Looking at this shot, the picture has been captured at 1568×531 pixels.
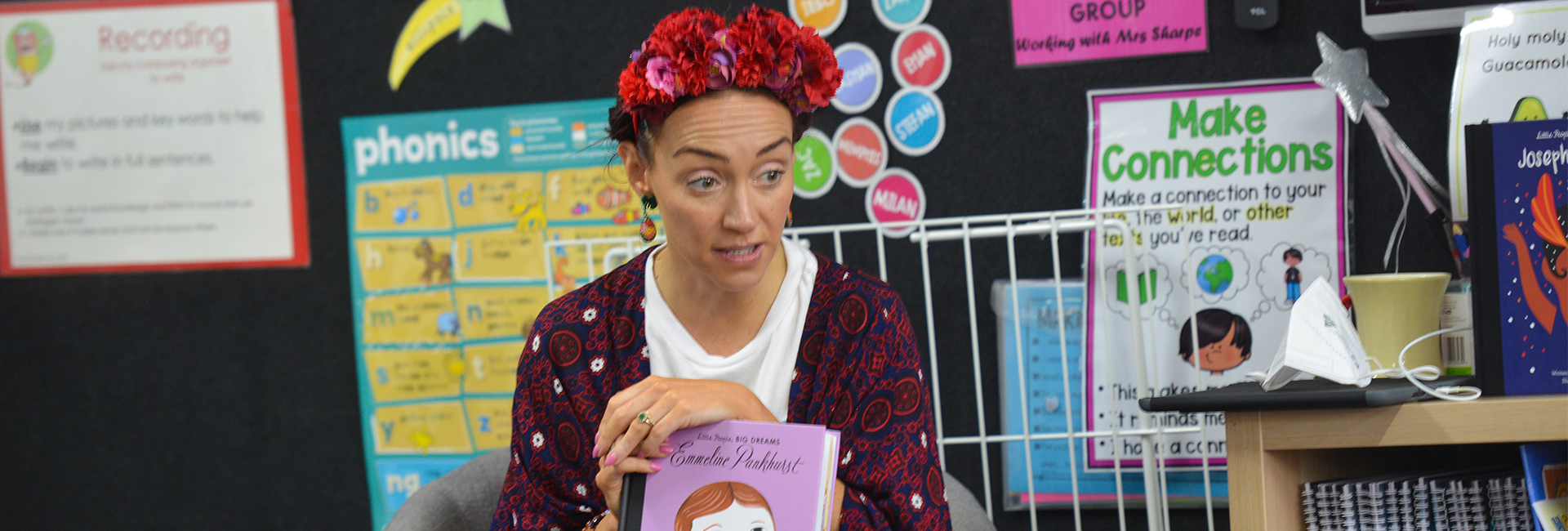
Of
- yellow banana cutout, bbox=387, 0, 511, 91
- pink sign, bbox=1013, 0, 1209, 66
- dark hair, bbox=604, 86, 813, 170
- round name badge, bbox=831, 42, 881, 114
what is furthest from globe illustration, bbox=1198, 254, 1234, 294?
yellow banana cutout, bbox=387, 0, 511, 91

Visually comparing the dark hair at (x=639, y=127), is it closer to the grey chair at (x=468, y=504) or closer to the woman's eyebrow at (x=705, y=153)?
the woman's eyebrow at (x=705, y=153)

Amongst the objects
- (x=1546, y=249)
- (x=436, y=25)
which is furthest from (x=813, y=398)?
(x=436, y=25)

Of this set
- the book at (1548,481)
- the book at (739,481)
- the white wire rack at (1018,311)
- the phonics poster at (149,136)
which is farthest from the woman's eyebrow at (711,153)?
the phonics poster at (149,136)

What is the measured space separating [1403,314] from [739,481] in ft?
2.52

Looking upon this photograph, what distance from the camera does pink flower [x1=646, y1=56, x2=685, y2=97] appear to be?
100cm

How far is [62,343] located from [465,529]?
1301 millimetres

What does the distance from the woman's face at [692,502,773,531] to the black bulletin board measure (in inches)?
37.1

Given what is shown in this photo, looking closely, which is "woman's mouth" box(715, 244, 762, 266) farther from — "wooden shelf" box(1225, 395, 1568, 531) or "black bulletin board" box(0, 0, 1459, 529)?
"black bulletin board" box(0, 0, 1459, 529)

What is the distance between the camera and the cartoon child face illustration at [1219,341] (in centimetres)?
164

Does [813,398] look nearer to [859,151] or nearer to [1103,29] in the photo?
[859,151]

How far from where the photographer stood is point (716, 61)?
3.28ft

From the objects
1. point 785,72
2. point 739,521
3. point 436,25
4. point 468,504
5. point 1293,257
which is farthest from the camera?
point 436,25

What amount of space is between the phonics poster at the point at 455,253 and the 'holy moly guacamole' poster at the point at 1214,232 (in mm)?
878

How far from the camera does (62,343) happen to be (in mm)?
2100
